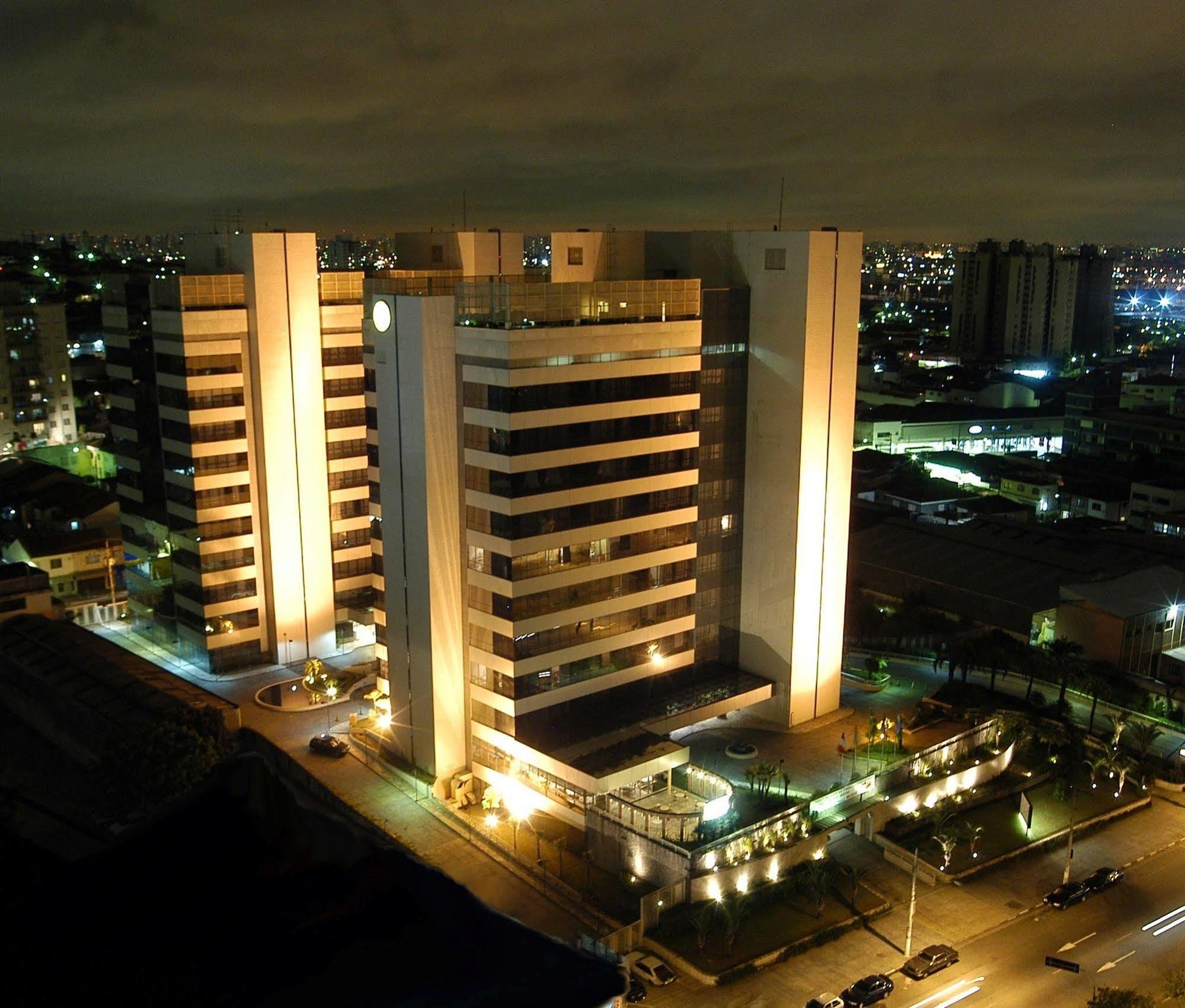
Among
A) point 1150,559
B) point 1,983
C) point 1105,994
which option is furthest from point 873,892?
point 1150,559

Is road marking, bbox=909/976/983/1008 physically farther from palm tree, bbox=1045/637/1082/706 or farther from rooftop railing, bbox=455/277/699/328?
rooftop railing, bbox=455/277/699/328

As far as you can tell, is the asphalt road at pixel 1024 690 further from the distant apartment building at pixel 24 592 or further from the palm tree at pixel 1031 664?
the distant apartment building at pixel 24 592

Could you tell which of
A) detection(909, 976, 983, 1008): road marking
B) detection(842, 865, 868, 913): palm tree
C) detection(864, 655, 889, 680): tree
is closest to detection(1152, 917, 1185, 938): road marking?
detection(909, 976, 983, 1008): road marking

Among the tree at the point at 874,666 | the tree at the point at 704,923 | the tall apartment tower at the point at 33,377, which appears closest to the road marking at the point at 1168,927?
the tree at the point at 704,923

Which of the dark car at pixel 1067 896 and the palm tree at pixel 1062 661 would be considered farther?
the palm tree at pixel 1062 661

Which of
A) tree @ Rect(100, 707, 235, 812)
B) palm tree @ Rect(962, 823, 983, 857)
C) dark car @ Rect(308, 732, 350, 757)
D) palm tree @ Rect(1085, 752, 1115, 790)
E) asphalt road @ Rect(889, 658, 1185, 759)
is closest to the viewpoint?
palm tree @ Rect(962, 823, 983, 857)

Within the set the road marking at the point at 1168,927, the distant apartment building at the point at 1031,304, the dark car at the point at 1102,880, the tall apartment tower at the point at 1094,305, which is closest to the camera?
the road marking at the point at 1168,927

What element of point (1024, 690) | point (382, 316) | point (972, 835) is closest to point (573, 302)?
point (382, 316)
